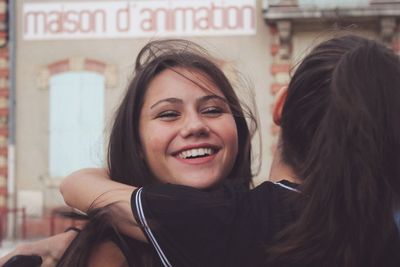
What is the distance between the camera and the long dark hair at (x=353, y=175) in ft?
4.31

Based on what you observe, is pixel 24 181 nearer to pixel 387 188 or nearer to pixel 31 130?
pixel 31 130

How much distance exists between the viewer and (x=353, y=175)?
4.35 feet

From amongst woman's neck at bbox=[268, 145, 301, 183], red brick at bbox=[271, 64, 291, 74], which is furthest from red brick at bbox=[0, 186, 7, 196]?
woman's neck at bbox=[268, 145, 301, 183]

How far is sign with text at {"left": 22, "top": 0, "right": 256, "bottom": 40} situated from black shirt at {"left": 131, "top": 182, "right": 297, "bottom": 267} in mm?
9638

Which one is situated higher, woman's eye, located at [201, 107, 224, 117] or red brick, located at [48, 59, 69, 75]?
red brick, located at [48, 59, 69, 75]

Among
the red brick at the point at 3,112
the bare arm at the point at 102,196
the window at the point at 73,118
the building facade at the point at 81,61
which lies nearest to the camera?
the bare arm at the point at 102,196

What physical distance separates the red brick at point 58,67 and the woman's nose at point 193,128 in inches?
384

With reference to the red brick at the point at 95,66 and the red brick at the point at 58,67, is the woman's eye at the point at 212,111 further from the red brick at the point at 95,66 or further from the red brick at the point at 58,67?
the red brick at the point at 58,67

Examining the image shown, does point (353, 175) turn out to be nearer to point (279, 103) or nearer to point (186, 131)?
point (279, 103)

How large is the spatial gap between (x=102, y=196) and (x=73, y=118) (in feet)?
31.9

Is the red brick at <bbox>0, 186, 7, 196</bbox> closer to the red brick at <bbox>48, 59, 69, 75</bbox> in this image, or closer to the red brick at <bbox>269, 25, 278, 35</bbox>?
the red brick at <bbox>48, 59, 69, 75</bbox>

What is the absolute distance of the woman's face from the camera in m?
1.62

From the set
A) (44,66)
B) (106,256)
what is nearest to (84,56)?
(44,66)

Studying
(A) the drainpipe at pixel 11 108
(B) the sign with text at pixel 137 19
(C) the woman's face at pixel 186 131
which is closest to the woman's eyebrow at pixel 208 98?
(C) the woman's face at pixel 186 131
